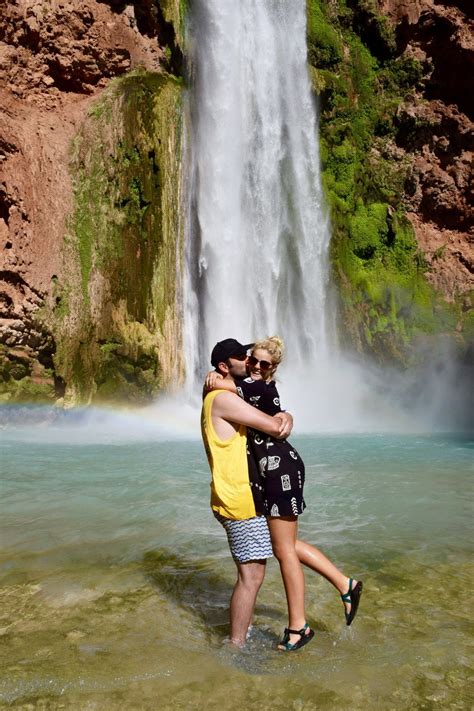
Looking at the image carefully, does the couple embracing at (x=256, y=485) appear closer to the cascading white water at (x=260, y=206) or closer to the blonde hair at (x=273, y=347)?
the blonde hair at (x=273, y=347)

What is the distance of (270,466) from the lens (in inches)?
129

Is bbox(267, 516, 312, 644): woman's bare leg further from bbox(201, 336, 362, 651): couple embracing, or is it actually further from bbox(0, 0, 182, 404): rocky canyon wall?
bbox(0, 0, 182, 404): rocky canyon wall

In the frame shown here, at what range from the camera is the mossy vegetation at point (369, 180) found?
22344 millimetres

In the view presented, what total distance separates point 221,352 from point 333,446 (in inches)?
397

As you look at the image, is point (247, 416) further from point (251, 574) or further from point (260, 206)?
point (260, 206)

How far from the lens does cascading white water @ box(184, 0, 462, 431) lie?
1827 centimetres

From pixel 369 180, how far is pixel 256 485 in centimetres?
2218

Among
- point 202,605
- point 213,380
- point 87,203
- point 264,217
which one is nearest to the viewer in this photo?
point 213,380

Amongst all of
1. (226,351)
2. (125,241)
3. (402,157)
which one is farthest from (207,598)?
(402,157)

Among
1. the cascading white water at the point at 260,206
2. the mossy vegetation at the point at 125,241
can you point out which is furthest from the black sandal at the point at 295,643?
the cascading white water at the point at 260,206

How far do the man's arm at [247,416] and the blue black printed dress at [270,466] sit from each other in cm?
9

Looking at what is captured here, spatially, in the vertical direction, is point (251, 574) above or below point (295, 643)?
above

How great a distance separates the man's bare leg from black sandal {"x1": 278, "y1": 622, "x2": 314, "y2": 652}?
19 centimetres

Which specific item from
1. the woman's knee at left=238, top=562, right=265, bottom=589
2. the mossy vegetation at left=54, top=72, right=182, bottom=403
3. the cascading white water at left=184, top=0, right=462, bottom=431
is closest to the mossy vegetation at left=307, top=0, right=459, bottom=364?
the cascading white water at left=184, top=0, right=462, bottom=431
